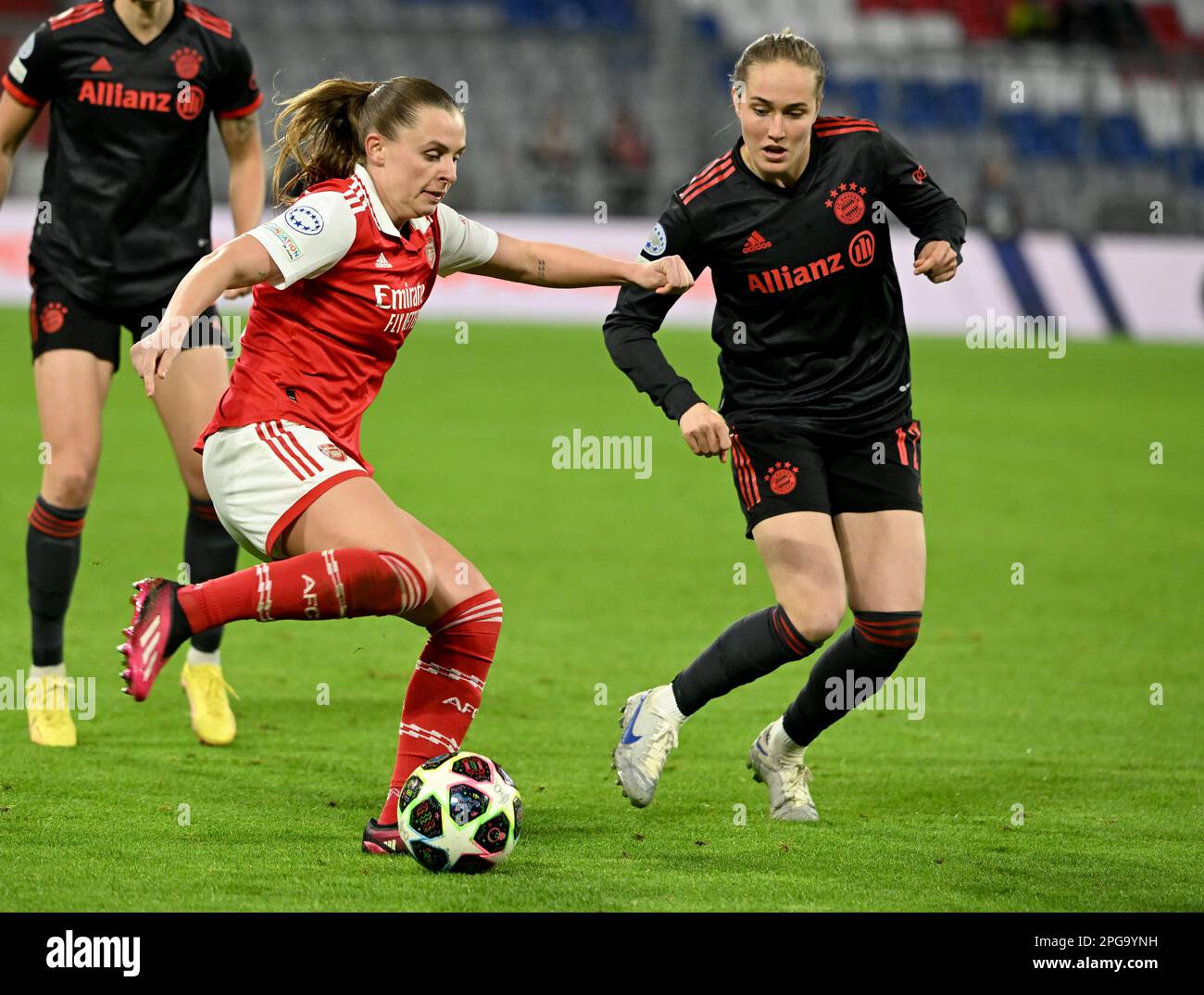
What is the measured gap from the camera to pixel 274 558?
4.59m

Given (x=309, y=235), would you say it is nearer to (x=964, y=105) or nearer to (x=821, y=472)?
(x=821, y=472)

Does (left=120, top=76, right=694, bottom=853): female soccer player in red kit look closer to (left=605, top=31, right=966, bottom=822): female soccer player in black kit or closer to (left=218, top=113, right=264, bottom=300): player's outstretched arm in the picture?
(left=605, top=31, right=966, bottom=822): female soccer player in black kit

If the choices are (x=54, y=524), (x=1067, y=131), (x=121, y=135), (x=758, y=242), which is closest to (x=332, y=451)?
(x=758, y=242)

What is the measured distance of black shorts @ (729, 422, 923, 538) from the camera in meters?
5.09

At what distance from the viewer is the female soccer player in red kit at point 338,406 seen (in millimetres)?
4246

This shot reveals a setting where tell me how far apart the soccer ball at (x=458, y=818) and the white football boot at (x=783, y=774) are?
2.98 feet

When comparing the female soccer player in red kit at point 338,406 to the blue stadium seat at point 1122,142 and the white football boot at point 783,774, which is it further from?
the blue stadium seat at point 1122,142

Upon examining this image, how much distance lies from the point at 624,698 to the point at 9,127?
3.05 m

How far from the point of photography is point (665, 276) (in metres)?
4.91

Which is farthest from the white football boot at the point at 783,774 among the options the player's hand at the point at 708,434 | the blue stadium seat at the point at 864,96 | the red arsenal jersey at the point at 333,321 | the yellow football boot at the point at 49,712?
the blue stadium seat at the point at 864,96

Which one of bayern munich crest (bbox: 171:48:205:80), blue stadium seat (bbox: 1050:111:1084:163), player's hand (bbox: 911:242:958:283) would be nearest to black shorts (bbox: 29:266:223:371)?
bayern munich crest (bbox: 171:48:205:80)

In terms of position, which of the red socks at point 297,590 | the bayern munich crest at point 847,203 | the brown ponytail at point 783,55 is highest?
the brown ponytail at point 783,55

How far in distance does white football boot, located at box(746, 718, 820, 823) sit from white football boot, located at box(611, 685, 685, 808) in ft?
0.91
